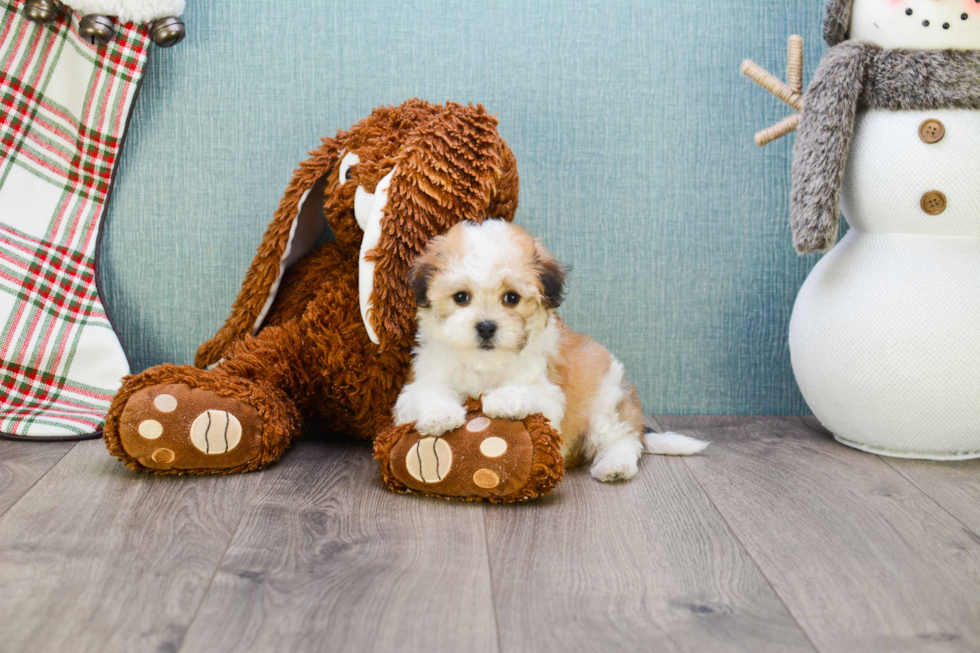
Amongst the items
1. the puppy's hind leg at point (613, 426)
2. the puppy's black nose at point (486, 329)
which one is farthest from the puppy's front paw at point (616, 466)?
the puppy's black nose at point (486, 329)

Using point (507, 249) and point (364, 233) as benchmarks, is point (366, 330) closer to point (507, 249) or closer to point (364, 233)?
point (364, 233)

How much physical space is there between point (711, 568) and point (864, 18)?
1.22m

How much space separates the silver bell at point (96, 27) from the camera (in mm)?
1811

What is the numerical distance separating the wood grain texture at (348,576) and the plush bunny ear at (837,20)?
4.20 ft

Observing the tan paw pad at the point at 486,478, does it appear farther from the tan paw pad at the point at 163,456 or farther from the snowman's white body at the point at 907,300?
the snowman's white body at the point at 907,300

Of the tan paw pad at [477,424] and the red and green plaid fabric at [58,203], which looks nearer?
the tan paw pad at [477,424]

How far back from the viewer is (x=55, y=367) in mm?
1857

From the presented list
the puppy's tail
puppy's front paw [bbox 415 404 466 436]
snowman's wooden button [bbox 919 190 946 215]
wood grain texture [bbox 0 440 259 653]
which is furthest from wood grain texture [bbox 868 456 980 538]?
wood grain texture [bbox 0 440 259 653]

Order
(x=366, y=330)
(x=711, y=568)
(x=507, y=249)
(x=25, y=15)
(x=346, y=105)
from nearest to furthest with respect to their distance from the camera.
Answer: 1. (x=711, y=568)
2. (x=507, y=249)
3. (x=366, y=330)
4. (x=25, y=15)
5. (x=346, y=105)

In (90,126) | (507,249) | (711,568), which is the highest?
(90,126)

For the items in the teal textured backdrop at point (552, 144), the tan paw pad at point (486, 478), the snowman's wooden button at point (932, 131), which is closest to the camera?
the tan paw pad at point (486, 478)

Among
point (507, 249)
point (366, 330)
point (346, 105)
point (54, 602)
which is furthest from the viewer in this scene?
point (346, 105)

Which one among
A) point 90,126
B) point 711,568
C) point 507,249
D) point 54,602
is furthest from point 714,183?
point 54,602

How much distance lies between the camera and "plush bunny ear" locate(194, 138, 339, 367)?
5.85 feet
